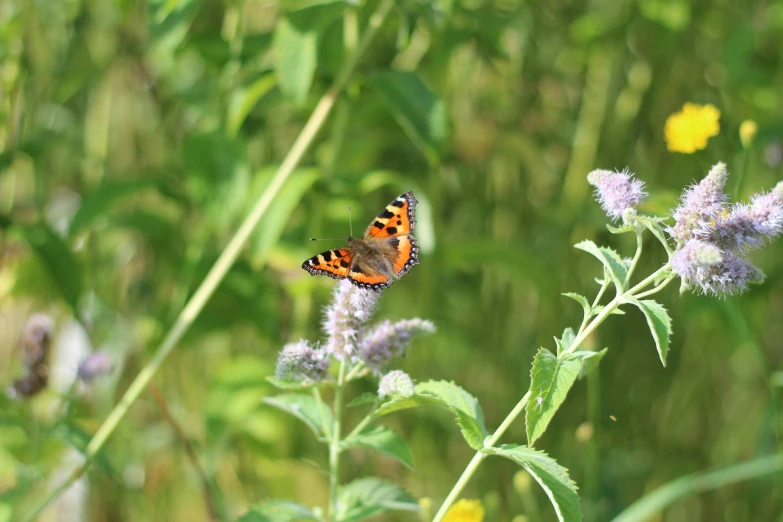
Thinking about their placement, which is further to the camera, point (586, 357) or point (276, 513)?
point (276, 513)

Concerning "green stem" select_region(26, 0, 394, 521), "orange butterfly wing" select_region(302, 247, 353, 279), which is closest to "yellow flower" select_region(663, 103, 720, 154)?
"green stem" select_region(26, 0, 394, 521)

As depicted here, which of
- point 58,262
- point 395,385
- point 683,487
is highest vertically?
point 58,262

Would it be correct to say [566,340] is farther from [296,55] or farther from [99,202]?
[99,202]

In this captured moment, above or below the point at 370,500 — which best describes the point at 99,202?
above

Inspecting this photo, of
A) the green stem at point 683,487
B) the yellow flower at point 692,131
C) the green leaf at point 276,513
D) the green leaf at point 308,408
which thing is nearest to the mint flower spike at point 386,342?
the green leaf at point 308,408

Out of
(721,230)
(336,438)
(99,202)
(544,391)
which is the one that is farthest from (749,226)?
(99,202)

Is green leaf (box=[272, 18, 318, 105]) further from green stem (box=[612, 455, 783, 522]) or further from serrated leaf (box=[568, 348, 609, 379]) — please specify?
green stem (box=[612, 455, 783, 522])
